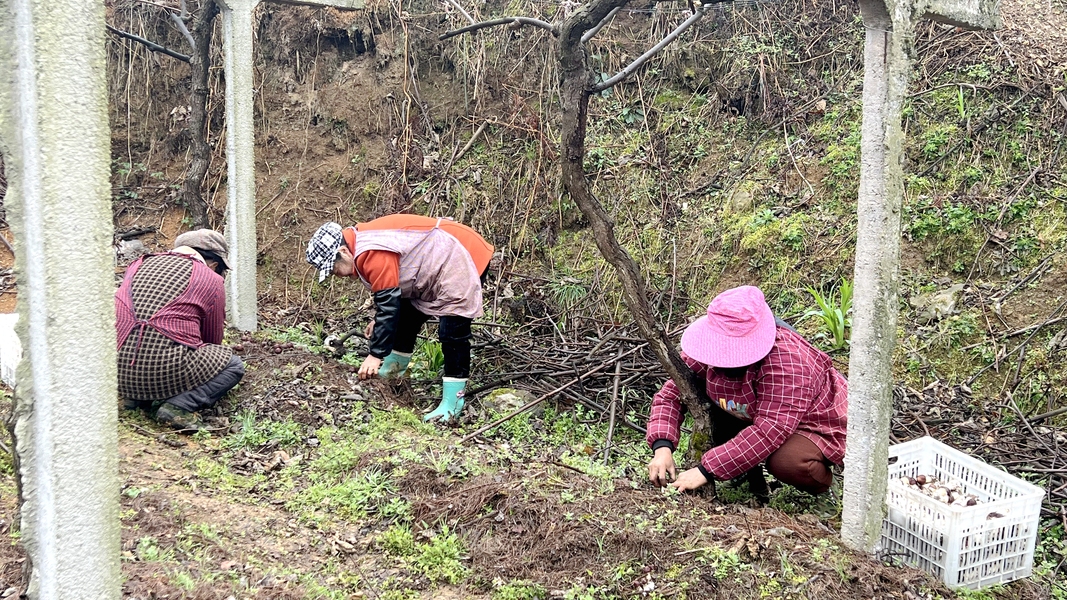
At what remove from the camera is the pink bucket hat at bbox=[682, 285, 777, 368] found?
3.93m

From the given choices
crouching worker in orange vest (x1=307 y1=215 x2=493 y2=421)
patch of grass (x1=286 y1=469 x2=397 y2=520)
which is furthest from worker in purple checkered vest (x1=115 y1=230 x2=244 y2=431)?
patch of grass (x1=286 y1=469 x2=397 y2=520)

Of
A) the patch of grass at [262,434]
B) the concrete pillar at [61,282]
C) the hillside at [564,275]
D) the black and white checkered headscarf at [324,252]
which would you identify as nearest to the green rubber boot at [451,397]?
the hillside at [564,275]

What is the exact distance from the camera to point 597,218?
14.7 feet

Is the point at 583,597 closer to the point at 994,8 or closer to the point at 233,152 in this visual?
the point at 994,8

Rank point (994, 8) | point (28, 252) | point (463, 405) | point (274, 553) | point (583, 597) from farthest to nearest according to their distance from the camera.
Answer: point (463, 405) → point (994, 8) → point (274, 553) → point (583, 597) → point (28, 252)

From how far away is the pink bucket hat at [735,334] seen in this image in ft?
12.9

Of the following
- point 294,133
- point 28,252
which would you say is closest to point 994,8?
point 28,252

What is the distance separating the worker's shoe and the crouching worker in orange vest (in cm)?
107

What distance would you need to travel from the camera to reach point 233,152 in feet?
21.5

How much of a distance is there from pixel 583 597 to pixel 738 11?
685 centimetres

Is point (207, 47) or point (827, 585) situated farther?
point (207, 47)

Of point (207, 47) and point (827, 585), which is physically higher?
point (207, 47)

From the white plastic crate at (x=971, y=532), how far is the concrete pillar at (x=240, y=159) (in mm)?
4987

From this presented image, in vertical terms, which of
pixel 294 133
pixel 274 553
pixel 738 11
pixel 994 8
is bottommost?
pixel 274 553
